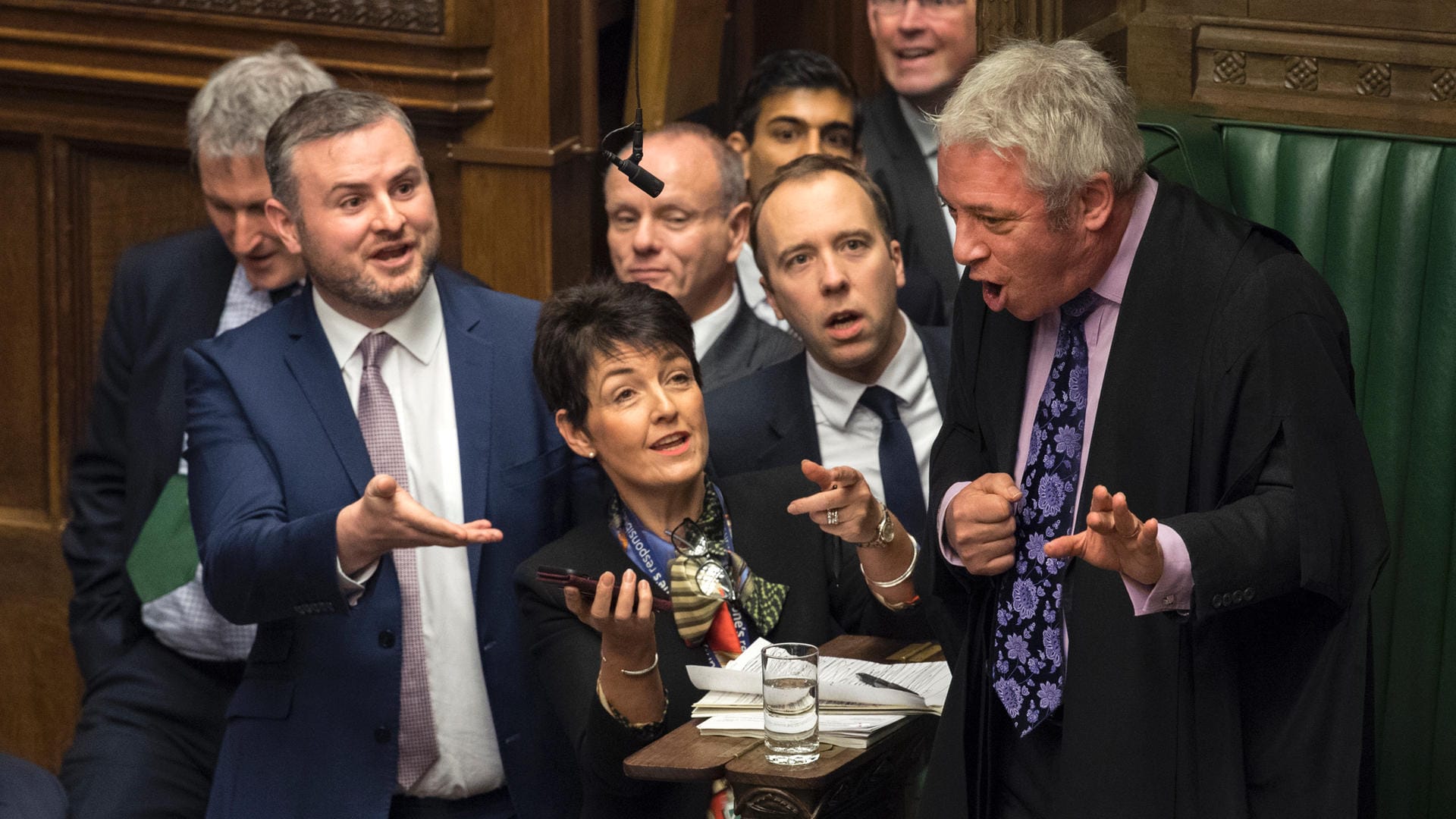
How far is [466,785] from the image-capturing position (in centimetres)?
288

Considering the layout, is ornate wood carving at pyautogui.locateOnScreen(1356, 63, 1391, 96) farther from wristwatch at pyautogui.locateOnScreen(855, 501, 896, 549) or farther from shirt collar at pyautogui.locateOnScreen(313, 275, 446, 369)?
shirt collar at pyautogui.locateOnScreen(313, 275, 446, 369)

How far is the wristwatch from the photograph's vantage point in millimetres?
2613

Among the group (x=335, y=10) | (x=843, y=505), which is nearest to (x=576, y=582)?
(x=843, y=505)

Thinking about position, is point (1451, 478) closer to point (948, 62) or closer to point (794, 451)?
point (794, 451)

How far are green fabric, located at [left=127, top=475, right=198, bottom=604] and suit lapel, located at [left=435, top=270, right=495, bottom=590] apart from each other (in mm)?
656

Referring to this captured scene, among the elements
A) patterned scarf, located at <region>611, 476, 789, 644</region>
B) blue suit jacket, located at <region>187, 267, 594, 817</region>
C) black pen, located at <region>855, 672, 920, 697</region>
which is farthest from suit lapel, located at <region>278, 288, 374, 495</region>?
black pen, located at <region>855, 672, 920, 697</region>

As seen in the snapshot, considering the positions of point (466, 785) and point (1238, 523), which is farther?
point (466, 785)

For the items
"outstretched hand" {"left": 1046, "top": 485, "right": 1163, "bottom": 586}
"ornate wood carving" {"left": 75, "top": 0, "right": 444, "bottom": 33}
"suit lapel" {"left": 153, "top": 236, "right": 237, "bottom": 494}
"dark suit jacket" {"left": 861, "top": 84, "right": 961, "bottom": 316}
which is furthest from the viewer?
"ornate wood carving" {"left": 75, "top": 0, "right": 444, "bottom": 33}

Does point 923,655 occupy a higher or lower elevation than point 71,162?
lower

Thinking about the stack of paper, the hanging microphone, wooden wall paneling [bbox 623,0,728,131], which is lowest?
the stack of paper

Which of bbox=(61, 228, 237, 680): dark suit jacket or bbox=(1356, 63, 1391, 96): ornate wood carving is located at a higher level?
bbox=(1356, 63, 1391, 96): ornate wood carving

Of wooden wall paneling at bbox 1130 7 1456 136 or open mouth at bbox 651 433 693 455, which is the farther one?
wooden wall paneling at bbox 1130 7 1456 136

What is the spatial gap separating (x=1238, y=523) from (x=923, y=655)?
2.67 ft

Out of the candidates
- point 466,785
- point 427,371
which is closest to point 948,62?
point 427,371
